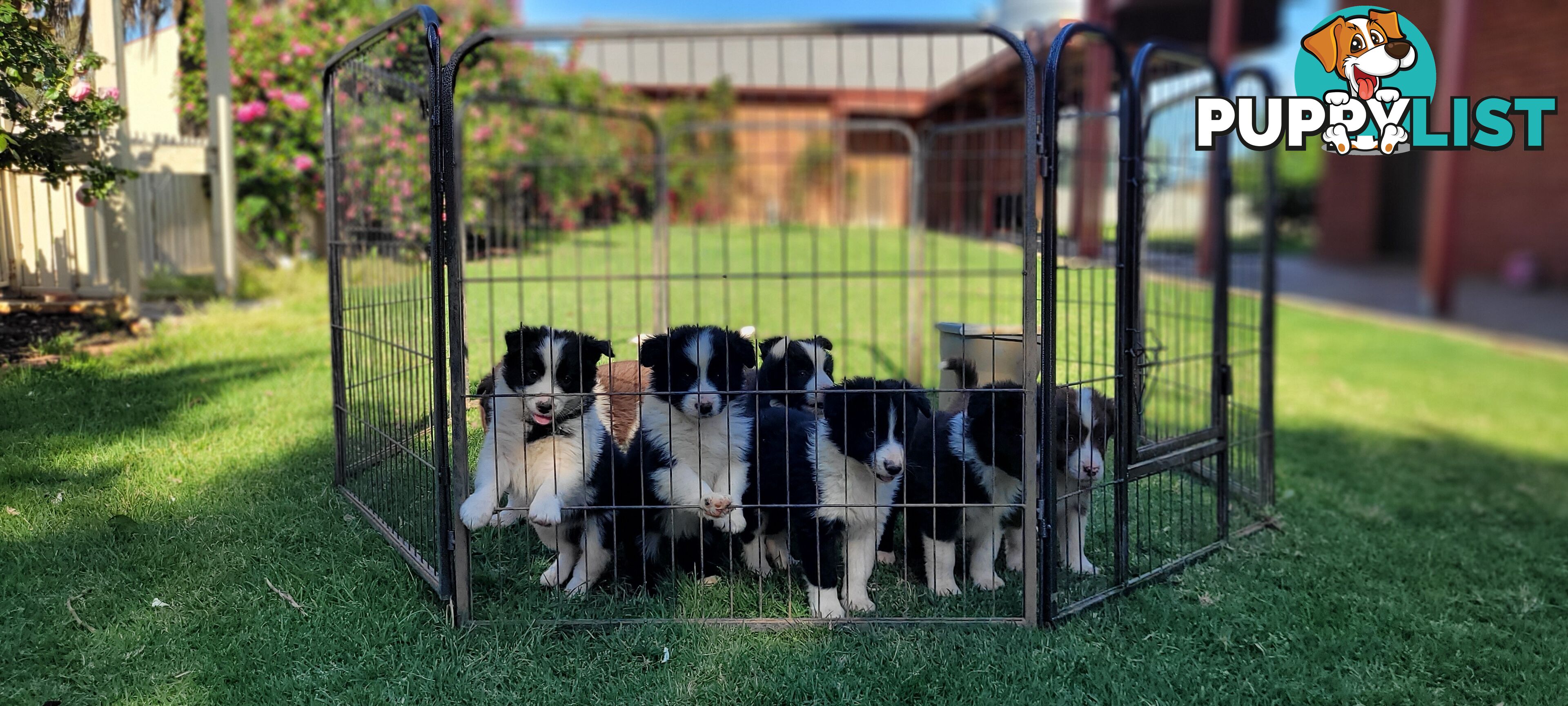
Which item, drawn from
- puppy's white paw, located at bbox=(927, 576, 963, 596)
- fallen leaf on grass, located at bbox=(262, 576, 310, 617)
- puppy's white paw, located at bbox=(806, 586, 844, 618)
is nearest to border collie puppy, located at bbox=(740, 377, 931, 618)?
puppy's white paw, located at bbox=(806, 586, 844, 618)

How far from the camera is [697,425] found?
3.12m

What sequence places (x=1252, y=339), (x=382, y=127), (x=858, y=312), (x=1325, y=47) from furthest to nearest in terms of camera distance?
(x=858, y=312), (x=1252, y=339), (x=382, y=127), (x=1325, y=47)

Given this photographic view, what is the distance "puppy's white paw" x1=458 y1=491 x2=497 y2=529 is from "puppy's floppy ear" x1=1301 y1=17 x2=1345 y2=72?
10.9 feet

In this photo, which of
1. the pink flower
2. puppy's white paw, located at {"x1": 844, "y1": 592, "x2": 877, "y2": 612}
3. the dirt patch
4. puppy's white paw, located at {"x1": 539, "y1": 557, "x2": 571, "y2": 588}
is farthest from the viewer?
the pink flower

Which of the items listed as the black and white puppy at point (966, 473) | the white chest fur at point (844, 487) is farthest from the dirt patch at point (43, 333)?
the black and white puppy at point (966, 473)

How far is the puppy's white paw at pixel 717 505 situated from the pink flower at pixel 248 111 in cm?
599

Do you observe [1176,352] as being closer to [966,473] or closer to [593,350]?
[966,473]

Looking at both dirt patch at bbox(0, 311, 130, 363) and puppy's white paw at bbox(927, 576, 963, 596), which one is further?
dirt patch at bbox(0, 311, 130, 363)

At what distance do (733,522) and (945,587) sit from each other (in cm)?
80

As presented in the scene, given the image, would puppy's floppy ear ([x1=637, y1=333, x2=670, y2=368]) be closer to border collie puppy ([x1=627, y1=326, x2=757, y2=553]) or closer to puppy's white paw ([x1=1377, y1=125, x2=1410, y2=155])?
border collie puppy ([x1=627, y1=326, x2=757, y2=553])

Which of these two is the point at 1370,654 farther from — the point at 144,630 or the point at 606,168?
the point at 606,168

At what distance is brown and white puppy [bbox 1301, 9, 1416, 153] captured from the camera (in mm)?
3828

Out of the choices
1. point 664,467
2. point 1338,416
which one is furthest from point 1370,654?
point 1338,416

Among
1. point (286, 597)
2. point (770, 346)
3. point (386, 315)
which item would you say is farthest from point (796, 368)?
point (286, 597)
